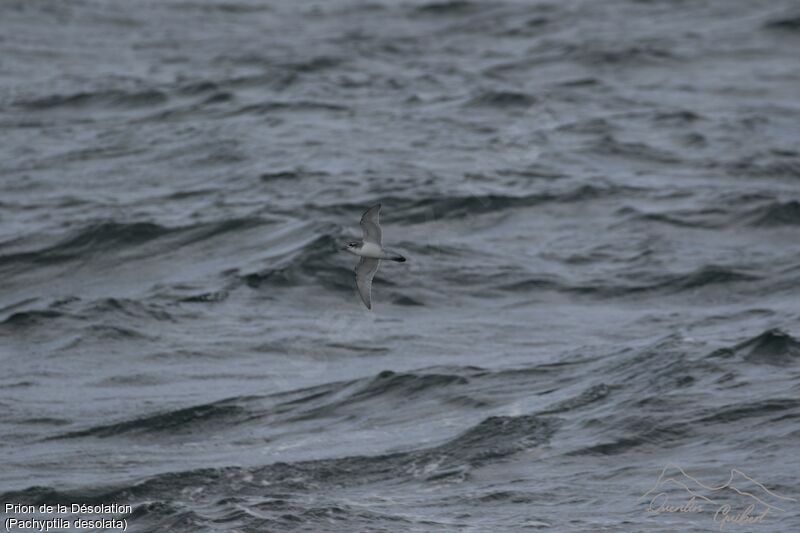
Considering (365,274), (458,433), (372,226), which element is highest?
(372,226)

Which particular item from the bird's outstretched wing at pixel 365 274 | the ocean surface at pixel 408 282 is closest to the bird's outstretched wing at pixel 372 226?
the bird's outstretched wing at pixel 365 274

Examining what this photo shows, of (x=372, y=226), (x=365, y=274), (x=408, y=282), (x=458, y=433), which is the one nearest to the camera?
(x=372, y=226)

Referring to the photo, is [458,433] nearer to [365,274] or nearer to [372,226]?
[365,274]

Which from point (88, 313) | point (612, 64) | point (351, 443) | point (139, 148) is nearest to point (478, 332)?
point (351, 443)

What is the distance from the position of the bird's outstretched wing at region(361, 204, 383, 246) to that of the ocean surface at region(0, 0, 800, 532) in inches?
96.0

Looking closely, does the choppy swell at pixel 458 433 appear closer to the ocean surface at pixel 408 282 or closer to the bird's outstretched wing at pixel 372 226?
the ocean surface at pixel 408 282

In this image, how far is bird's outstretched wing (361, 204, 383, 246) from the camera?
12.1 metres

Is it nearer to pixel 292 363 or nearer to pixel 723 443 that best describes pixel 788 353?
pixel 723 443

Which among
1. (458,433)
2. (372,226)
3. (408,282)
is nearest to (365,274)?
(372,226)

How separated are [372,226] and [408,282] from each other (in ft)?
24.6

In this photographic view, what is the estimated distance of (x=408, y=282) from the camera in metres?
19.8

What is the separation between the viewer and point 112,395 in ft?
54.6

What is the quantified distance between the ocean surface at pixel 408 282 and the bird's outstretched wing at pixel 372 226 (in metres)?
2.44

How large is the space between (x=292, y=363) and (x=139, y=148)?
9.10m
